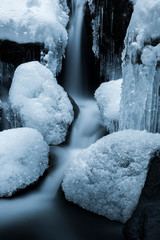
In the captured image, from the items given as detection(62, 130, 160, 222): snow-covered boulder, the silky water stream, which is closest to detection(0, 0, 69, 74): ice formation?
the silky water stream

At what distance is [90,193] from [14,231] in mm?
861

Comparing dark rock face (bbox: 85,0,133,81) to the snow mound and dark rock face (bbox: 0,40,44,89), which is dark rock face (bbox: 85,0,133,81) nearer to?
dark rock face (bbox: 0,40,44,89)

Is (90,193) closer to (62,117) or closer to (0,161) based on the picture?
(0,161)

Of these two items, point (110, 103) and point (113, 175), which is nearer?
point (113, 175)

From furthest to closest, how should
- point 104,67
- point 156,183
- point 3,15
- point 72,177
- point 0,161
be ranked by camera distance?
point 104,67
point 3,15
point 0,161
point 72,177
point 156,183

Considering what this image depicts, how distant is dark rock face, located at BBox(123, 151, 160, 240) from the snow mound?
152cm

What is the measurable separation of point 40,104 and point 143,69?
2.28 m

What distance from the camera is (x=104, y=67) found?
764 cm

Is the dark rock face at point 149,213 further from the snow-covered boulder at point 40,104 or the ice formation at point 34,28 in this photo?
the ice formation at point 34,28

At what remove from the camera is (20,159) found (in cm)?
367

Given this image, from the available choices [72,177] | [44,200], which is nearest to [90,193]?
[72,177]

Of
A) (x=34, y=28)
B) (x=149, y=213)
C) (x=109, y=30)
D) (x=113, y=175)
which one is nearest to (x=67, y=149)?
(x=113, y=175)

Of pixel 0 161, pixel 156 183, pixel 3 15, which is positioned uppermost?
pixel 3 15

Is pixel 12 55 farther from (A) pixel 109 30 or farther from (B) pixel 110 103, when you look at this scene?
(B) pixel 110 103
